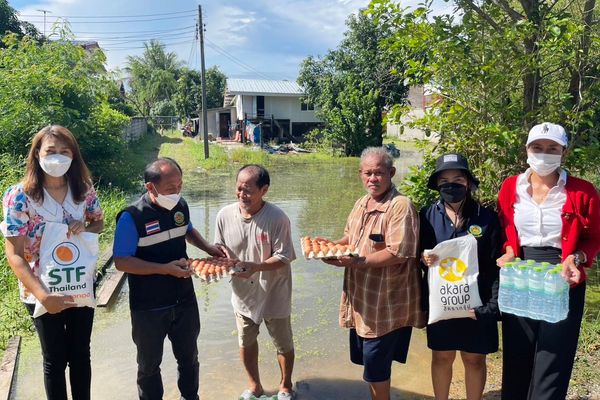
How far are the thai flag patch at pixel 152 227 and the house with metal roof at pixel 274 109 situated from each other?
3082 centimetres

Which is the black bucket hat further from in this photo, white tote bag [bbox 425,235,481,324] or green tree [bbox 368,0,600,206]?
green tree [bbox 368,0,600,206]

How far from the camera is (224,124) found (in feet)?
136

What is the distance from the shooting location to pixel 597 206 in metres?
2.67

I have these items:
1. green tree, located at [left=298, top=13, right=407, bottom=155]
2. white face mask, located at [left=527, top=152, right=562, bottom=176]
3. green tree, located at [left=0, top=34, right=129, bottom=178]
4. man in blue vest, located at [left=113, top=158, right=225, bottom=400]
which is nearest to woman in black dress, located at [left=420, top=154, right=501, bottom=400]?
white face mask, located at [left=527, top=152, right=562, bottom=176]

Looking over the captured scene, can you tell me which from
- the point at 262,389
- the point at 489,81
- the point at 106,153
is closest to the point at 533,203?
the point at 489,81

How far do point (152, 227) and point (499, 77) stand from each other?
3.09 meters

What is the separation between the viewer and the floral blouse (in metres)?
2.74

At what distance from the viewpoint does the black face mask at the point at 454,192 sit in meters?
2.89

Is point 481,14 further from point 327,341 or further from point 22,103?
point 22,103

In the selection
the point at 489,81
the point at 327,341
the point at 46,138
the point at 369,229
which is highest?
the point at 489,81

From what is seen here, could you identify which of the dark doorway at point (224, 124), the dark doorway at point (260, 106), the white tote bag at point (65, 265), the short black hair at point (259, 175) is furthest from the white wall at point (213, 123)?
the white tote bag at point (65, 265)

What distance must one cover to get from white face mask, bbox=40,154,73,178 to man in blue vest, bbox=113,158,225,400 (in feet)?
1.48

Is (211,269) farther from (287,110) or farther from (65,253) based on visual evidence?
(287,110)

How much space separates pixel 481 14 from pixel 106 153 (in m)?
11.0
